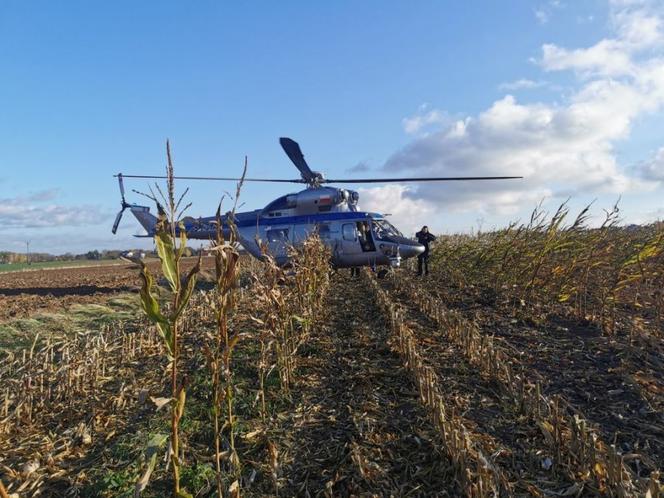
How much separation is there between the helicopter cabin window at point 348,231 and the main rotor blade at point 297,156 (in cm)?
216

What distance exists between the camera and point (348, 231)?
53.1 ft

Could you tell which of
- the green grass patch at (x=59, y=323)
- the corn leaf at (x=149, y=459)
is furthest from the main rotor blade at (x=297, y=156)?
the corn leaf at (x=149, y=459)

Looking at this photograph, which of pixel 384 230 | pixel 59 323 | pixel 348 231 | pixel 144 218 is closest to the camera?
pixel 59 323

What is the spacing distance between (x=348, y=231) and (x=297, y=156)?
336 cm

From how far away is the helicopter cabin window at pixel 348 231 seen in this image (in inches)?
637

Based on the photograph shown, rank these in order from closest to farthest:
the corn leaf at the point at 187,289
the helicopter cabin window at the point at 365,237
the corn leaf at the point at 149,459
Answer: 1. the corn leaf at the point at 149,459
2. the corn leaf at the point at 187,289
3. the helicopter cabin window at the point at 365,237

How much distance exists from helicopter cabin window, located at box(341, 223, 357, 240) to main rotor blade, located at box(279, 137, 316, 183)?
2.16m

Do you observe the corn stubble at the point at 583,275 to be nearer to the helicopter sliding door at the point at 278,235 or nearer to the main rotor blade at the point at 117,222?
the helicopter sliding door at the point at 278,235

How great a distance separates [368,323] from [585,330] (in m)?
3.86

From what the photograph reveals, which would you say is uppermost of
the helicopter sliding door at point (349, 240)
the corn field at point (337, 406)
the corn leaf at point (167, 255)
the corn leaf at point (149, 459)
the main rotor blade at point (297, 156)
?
the main rotor blade at point (297, 156)

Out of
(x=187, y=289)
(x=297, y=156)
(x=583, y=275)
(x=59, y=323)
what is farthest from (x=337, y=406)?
(x=297, y=156)

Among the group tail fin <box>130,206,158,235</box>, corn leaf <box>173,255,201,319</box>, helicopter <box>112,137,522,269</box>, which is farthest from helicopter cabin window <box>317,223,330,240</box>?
corn leaf <box>173,255,201,319</box>

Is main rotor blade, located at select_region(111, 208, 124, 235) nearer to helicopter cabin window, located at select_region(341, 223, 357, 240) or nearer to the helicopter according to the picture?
the helicopter

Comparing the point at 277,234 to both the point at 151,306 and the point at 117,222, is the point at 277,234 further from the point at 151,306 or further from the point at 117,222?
the point at 151,306
